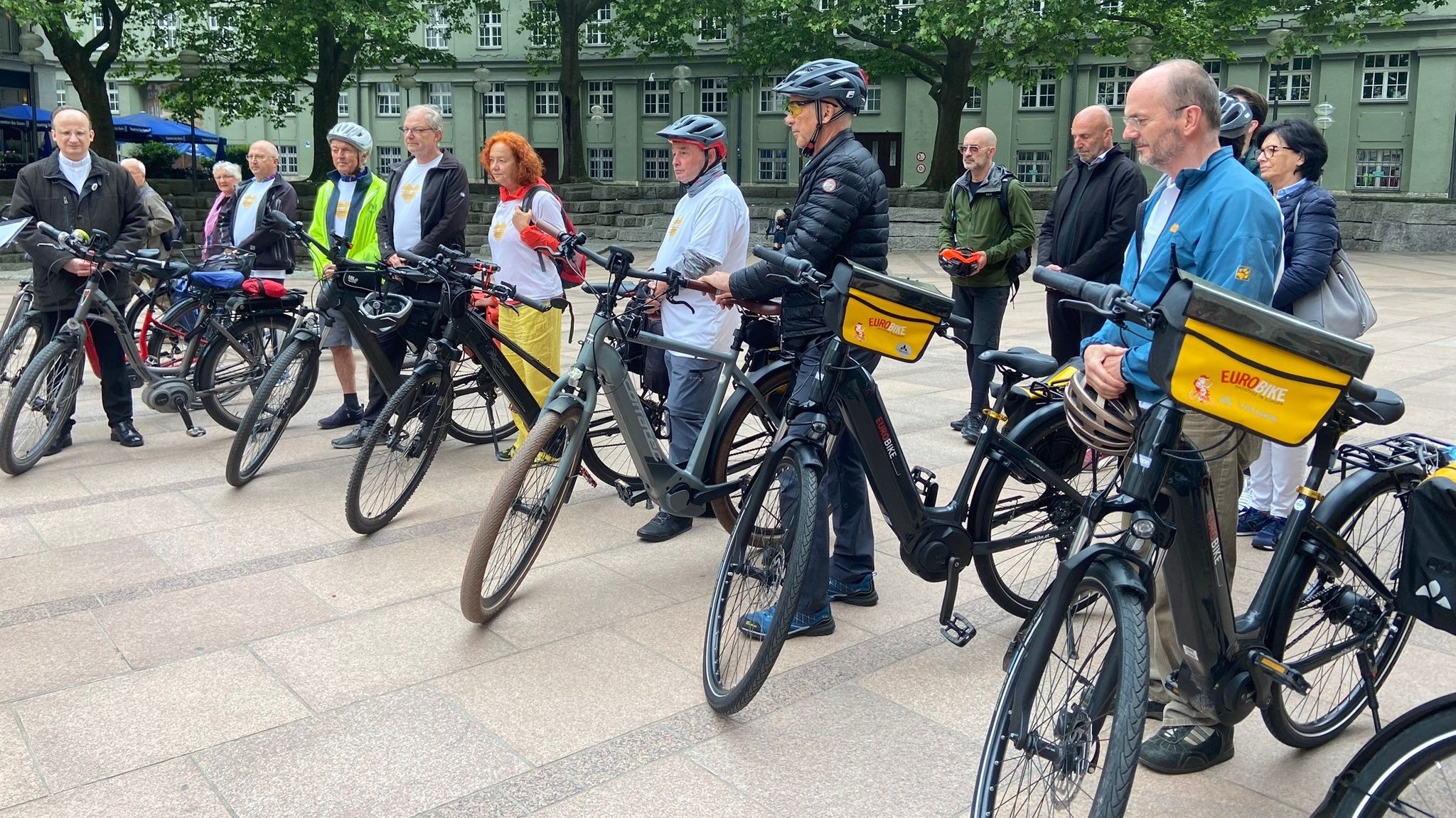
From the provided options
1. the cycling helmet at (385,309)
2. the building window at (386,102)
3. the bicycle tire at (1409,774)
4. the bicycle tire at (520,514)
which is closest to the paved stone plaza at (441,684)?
the bicycle tire at (520,514)

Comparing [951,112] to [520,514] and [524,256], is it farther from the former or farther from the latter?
[520,514]

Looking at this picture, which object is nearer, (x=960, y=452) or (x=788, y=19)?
(x=960, y=452)

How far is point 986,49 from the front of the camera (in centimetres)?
2611

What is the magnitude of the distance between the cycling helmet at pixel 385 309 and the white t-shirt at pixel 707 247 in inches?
46.6

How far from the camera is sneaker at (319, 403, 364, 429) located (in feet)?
25.7

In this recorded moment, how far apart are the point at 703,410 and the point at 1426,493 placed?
11.7 ft

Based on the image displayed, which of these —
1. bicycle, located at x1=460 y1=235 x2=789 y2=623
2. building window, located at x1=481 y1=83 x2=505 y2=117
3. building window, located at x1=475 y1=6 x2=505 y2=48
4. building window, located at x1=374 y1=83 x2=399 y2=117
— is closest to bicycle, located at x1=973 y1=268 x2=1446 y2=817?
bicycle, located at x1=460 y1=235 x2=789 y2=623

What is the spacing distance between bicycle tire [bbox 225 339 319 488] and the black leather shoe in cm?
127

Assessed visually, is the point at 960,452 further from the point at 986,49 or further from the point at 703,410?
the point at 986,49

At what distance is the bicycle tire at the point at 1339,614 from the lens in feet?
10.3

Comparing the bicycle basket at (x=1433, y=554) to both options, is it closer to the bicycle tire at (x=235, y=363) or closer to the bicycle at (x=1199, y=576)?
the bicycle at (x=1199, y=576)

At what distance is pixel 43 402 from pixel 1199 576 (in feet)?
19.4

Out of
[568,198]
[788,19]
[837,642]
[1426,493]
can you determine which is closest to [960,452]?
[837,642]

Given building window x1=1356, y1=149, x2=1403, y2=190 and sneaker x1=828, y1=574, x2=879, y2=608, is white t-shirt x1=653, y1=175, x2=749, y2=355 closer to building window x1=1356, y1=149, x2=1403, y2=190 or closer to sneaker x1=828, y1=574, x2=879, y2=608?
sneaker x1=828, y1=574, x2=879, y2=608
